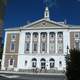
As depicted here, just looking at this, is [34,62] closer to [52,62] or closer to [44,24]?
[52,62]

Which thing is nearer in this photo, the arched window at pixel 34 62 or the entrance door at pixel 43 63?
the entrance door at pixel 43 63

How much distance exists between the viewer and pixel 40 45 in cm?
4994

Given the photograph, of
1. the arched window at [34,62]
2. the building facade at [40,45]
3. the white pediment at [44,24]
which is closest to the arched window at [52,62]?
the building facade at [40,45]

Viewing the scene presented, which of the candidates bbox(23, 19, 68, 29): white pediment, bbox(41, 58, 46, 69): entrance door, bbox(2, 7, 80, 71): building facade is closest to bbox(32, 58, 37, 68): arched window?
bbox(2, 7, 80, 71): building facade

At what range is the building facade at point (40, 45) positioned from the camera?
48125mm

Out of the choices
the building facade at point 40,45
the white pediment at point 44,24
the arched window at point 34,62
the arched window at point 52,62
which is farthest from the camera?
the white pediment at point 44,24

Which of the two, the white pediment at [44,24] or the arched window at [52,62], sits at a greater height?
the white pediment at [44,24]

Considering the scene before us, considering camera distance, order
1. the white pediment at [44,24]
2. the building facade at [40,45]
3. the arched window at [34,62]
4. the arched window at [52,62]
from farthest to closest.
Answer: the white pediment at [44,24] < the arched window at [34,62] < the building facade at [40,45] < the arched window at [52,62]

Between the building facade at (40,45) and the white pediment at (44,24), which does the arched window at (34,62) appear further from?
the white pediment at (44,24)

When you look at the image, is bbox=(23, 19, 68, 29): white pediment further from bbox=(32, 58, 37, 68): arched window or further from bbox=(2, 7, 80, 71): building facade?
bbox=(32, 58, 37, 68): arched window

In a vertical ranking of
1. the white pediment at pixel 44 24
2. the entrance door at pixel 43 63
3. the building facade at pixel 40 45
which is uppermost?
the white pediment at pixel 44 24

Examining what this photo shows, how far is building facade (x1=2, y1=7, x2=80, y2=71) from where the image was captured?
48125 millimetres

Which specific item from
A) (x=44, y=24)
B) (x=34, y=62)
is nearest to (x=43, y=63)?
(x=34, y=62)

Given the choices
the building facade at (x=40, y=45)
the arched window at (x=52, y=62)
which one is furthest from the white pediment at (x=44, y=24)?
the arched window at (x=52, y=62)
